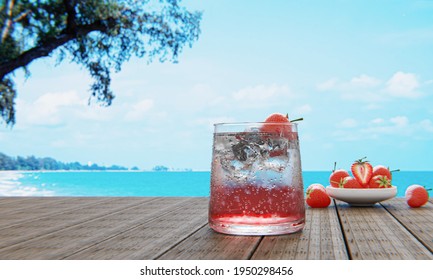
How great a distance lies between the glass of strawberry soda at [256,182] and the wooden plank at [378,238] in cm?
13

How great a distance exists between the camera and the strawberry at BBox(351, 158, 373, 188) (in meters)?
1.62

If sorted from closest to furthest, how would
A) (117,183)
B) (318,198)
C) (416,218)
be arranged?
(416,218) < (318,198) < (117,183)

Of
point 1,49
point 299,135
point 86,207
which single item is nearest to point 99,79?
point 1,49

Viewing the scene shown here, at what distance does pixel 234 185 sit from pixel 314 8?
16.3m

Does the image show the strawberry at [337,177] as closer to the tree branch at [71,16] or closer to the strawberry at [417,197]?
the strawberry at [417,197]

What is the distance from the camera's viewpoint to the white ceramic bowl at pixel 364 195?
59.5 inches

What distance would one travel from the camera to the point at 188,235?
3.25ft

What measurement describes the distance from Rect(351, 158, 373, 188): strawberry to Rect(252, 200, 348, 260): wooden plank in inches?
20.5

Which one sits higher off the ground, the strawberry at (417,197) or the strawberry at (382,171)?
the strawberry at (382,171)

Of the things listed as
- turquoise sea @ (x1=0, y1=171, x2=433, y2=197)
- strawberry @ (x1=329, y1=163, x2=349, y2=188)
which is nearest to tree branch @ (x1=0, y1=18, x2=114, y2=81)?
strawberry @ (x1=329, y1=163, x2=349, y2=188)

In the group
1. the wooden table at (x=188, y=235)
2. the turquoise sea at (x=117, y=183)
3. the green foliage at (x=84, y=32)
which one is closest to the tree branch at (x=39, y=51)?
the green foliage at (x=84, y=32)

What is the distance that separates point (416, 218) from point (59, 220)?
0.91 m

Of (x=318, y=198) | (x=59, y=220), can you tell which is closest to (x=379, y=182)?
(x=318, y=198)

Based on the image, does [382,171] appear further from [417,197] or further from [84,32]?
[84,32]
